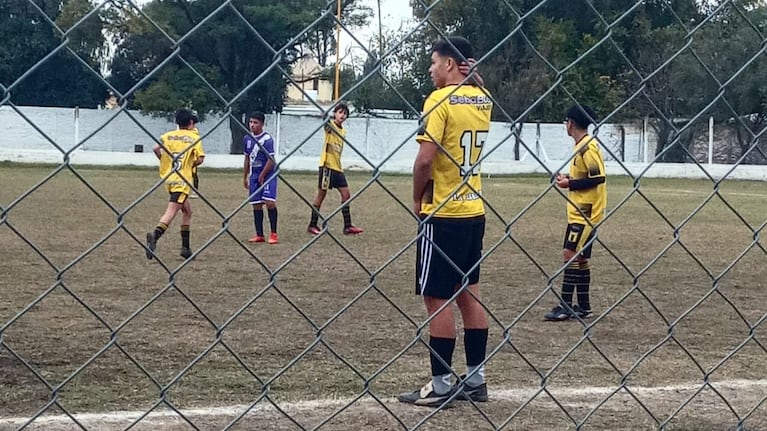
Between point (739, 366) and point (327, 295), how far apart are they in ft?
11.5

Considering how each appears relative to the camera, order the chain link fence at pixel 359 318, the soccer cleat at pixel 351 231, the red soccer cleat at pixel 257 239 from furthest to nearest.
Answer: the soccer cleat at pixel 351 231 < the red soccer cleat at pixel 257 239 < the chain link fence at pixel 359 318

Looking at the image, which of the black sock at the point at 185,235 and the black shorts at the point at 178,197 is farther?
the black sock at the point at 185,235

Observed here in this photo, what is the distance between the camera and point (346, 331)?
6.92 meters

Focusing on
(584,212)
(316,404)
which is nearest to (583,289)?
(584,212)

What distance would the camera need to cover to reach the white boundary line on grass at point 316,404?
454 cm

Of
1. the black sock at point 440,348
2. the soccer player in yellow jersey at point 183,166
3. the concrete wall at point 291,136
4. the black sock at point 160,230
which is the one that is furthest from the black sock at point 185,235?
the concrete wall at point 291,136

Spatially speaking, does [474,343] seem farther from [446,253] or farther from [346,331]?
[346,331]

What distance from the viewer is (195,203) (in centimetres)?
1923

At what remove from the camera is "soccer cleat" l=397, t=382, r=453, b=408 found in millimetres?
4918

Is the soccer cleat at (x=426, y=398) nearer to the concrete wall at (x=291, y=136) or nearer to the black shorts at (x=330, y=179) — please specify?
the black shorts at (x=330, y=179)

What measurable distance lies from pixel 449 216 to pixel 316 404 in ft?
3.64

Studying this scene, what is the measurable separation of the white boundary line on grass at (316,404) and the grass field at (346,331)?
0.02 m

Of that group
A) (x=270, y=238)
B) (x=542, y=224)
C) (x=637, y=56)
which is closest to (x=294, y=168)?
(x=637, y=56)

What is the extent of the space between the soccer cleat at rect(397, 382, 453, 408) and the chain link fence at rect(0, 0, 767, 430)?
74 millimetres
